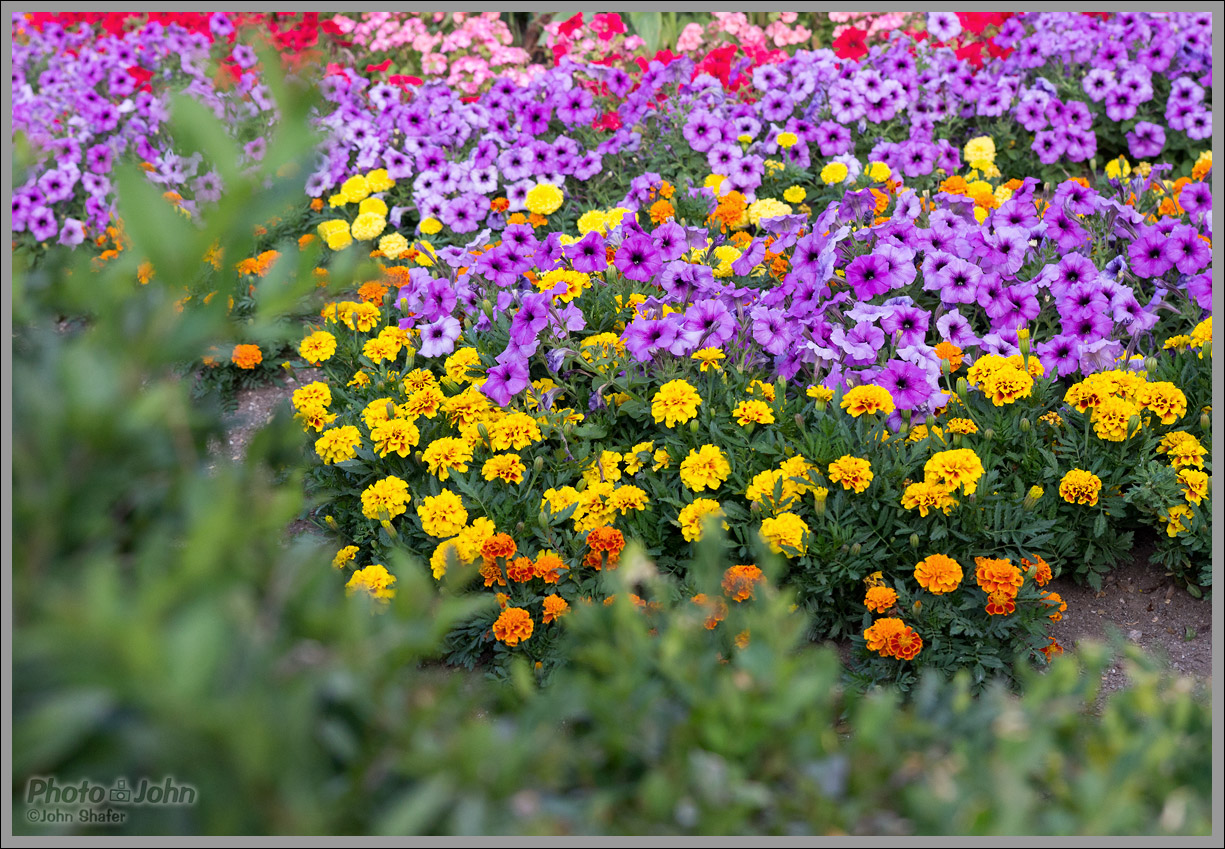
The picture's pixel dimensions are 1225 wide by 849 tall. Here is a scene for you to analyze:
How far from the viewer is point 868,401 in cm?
282

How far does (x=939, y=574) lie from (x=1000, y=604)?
19cm

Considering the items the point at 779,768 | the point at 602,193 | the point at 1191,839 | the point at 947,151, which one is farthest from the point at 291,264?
the point at 947,151

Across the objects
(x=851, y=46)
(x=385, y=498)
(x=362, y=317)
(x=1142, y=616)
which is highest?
(x=851, y=46)

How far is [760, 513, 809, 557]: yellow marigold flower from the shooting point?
2.60 meters

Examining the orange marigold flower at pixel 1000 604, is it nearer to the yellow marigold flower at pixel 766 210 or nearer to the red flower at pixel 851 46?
the yellow marigold flower at pixel 766 210

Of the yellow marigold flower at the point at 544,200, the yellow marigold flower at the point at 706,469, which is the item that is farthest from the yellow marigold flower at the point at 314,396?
the yellow marigold flower at the point at 544,200

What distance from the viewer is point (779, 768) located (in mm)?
1150

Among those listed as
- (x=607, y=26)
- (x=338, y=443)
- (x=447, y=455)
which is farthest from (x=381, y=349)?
(x=607, y=26)

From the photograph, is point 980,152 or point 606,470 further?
point 980,152

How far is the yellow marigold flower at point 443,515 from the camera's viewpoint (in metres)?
2.80

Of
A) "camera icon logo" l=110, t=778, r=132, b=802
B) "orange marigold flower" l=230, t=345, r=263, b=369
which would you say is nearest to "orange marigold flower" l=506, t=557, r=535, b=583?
"camera icon logo" l=110, t=778, r=132, b=802

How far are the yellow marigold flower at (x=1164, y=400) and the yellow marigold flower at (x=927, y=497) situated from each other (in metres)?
0.73

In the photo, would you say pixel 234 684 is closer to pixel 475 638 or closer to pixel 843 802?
pixel 843 802

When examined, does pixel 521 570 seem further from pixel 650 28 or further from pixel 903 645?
pixel 650 28
